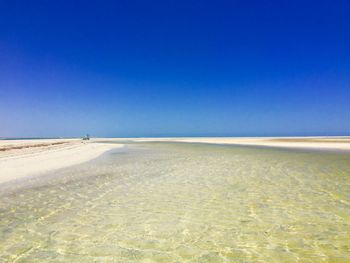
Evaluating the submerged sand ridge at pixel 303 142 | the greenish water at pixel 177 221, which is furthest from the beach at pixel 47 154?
the greenish water at pixel 177 221

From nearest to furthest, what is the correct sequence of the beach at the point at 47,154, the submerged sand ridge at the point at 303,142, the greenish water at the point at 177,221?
the greenish water at the point at 177,221 → the beach at the point at 47,154 → the submerged sand ridge at the point at 303,142

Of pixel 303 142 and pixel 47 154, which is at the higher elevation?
pixel 303 142

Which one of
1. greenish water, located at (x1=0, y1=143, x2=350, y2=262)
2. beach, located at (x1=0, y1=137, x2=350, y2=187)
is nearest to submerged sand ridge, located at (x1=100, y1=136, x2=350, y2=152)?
beach, located at (x1=0, y1=137, x2=350, y2=187)

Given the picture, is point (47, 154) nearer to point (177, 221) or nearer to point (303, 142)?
point (177, 221)

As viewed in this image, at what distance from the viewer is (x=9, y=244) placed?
19.9ft

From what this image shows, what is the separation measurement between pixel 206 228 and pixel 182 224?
0.63m

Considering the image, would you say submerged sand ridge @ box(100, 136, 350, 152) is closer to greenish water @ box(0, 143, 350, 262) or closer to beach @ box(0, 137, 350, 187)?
beach @ box(0, 137, 350, 187)

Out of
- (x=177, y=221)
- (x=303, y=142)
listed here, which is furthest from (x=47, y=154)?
(x=303, y=142)

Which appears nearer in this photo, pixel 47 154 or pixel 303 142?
pixel 47 154

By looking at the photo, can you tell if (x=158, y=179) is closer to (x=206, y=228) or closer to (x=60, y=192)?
(x=60, y=192)

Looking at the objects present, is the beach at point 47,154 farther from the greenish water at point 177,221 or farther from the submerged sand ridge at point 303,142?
the greenish water at point 177,221

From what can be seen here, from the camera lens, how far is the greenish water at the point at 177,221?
18.3 ft

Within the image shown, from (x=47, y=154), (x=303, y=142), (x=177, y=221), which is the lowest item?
(x=177, y=221)

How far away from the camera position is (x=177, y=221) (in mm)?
7520
